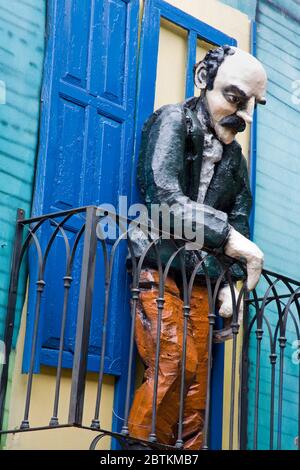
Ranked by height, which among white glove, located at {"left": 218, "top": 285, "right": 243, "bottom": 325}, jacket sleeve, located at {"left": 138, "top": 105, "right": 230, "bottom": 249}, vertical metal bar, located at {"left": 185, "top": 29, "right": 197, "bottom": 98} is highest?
vertical metal bar, located at {"left": 185, "top": 29, "right": 197, "bottom": 98}

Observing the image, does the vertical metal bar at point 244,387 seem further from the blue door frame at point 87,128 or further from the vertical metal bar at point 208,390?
the blue door frame at point 87,128

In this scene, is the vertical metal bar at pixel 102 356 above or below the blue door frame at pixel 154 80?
below

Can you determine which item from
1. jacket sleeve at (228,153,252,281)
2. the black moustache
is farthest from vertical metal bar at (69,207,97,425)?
jacket sleeve at (228,153,252,281)

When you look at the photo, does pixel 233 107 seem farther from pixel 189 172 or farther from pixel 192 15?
pixel 192 15

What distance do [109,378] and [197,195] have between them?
114cm

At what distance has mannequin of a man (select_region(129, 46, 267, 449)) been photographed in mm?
7129

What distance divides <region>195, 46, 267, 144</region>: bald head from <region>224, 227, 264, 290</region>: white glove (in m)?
0.71

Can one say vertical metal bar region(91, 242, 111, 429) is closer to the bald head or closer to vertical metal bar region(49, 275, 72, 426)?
vertical metal bar region(49, 275, 72, 426)

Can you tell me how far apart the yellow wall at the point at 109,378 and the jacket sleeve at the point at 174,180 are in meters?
0.63

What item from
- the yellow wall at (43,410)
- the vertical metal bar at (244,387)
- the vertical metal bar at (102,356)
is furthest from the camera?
the vertical metal bar at (244,387)

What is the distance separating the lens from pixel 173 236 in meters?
6.96

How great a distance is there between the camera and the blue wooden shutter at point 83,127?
7.11 meters

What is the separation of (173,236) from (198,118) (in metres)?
0.92

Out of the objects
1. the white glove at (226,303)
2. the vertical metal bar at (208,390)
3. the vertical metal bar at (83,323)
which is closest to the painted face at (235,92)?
the white glove at (226,303)
